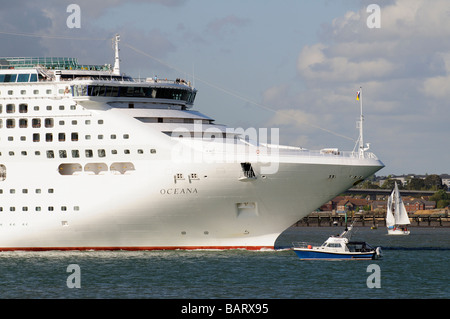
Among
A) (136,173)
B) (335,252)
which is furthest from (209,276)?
(335,252)

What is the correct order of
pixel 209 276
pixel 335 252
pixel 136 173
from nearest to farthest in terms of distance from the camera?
pixel 209 276 < pixel 136 173 < pixel 335 252

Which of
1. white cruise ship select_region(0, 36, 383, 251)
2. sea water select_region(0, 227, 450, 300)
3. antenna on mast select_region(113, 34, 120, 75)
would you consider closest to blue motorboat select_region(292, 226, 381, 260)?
sea water select_region(0, 227, 450, 300)

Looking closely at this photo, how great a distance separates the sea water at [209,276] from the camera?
36.9 metres

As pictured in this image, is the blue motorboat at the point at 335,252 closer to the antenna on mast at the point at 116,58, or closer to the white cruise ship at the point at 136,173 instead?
the white cruise ship at the point at 136,173

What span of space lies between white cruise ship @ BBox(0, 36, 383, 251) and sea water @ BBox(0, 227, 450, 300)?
1.19 metres

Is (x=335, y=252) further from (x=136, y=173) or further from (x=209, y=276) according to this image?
(x=136, y=173)

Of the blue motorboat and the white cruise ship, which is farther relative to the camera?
the blue motorboat

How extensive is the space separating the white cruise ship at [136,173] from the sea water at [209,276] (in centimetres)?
119

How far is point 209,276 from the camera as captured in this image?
41.1 metres

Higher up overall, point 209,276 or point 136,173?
point 136,173

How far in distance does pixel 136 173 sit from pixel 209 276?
8630 mm

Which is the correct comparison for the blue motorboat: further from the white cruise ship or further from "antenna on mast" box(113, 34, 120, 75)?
"antenna on mast" box(113, 34, 120, 75)

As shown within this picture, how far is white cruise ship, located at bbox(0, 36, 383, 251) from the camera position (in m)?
46.7

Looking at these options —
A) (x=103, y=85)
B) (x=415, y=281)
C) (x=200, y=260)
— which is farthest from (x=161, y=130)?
(x=415, y=281)
